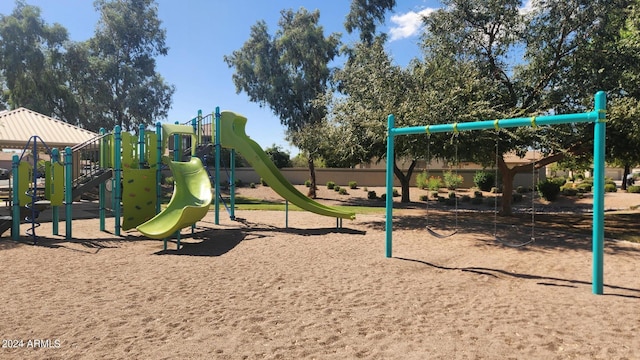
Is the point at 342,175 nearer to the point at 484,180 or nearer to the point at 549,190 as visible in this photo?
the point at 484,180

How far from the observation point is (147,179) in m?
11.1

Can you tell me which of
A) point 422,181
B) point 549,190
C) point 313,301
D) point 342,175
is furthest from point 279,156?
point 313,301

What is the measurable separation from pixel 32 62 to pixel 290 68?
66.5 ft

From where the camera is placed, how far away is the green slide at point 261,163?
12.4 meters

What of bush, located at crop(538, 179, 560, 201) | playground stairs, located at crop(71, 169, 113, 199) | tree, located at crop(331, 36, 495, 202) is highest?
tree, located at crop(331, 36, 495, 202)

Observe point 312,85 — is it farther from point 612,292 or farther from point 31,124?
point 612,292

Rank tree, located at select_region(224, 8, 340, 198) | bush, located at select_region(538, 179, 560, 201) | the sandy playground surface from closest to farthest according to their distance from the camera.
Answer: the sandy playground surface → bush, located at select_region(538, 179, 560, 201) → tree, located at select_region(224, 8, 340, 198)

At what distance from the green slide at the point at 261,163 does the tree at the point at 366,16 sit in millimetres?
19651

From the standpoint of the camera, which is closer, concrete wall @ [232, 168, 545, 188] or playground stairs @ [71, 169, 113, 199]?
playground stairs @ [71, 169, 113, 199]

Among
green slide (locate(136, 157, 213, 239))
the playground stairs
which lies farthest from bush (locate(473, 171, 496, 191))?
the playground stairs

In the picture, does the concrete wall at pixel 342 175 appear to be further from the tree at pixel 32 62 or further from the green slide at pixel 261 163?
the green slide at pixel 261 163

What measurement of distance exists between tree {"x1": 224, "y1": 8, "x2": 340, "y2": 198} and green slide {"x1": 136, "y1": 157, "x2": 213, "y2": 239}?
63.2ft

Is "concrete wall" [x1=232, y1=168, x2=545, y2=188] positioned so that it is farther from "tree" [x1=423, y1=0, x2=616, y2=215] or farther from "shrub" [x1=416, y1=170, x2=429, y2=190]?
"tree" [x1=423, y1=0, x2=616, y2=215]

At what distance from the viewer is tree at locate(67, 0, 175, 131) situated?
112ft
